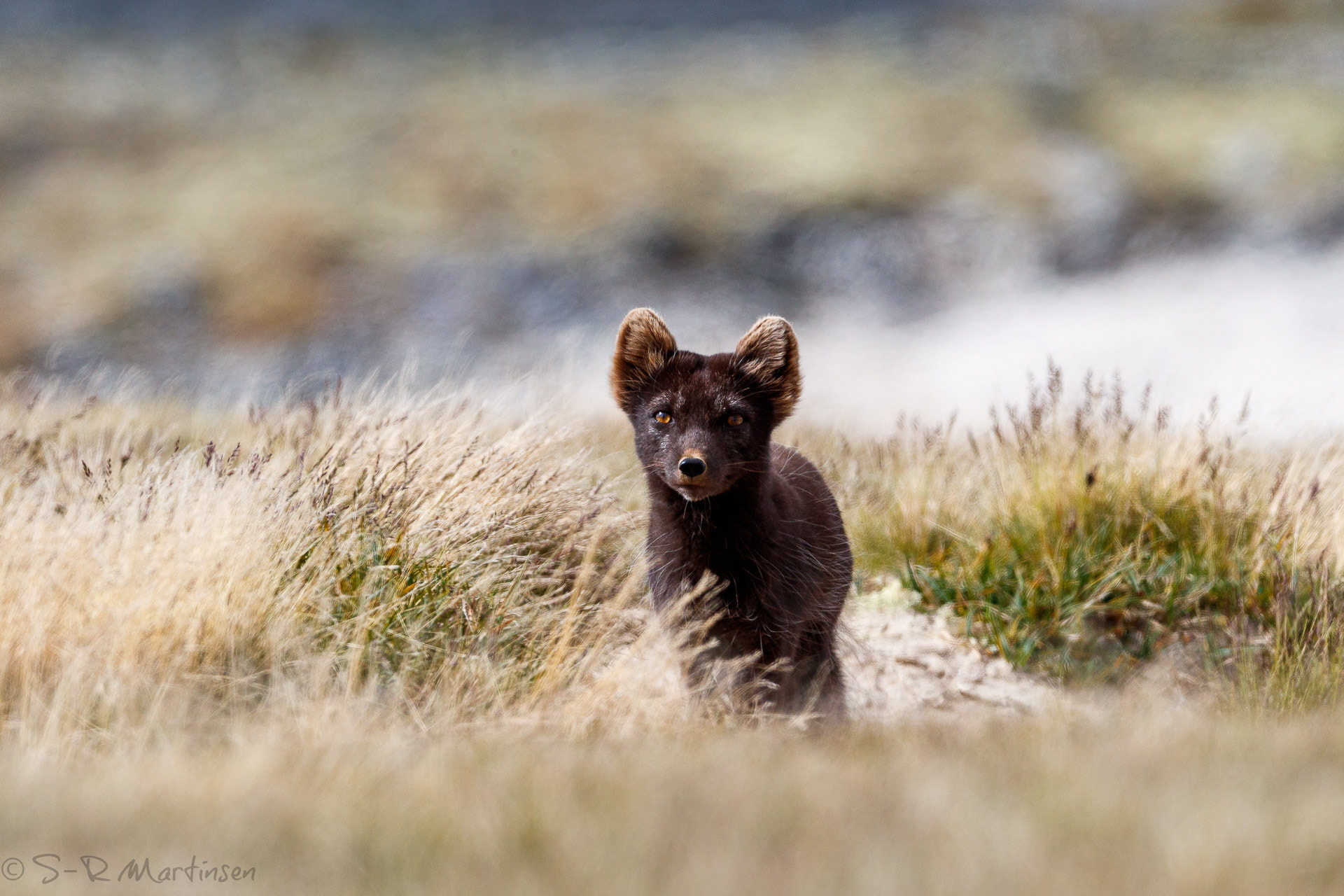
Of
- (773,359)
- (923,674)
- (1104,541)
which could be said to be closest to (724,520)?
(773,359)

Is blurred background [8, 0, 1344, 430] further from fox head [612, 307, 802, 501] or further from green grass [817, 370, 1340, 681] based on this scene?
fox head [612, 307, 802, 501]

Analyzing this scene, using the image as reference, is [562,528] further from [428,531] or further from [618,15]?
[618,15]

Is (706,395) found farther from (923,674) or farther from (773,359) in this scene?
(923,674)

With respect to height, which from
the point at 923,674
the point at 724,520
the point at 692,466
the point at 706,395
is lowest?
the point at 923,674

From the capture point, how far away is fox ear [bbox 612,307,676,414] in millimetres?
4262

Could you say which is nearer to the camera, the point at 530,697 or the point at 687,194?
the point at 530,697

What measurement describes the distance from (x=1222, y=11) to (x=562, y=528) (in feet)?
137

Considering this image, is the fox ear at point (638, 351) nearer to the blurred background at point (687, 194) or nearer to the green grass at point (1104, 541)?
the green grass at point (1104, 541)

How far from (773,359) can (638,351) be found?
572mm

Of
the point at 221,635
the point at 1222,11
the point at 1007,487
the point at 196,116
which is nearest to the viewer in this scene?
the point at 221,635

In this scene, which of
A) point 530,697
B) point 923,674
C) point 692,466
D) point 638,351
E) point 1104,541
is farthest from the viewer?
point 1104,541

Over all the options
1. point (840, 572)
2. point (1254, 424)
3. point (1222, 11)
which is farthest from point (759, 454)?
point (1222, 11)

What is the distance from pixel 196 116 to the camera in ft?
102

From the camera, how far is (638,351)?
4.34m
